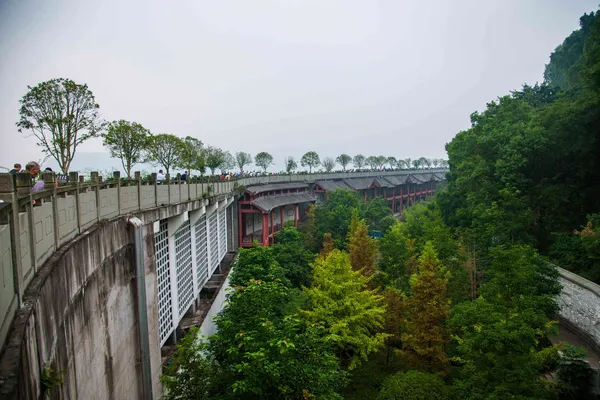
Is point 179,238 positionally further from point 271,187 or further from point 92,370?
point 271,187

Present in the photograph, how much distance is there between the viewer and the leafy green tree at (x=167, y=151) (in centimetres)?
2819

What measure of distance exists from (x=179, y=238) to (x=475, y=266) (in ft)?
51.3

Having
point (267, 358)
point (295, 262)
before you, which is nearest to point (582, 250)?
point (295, 262)

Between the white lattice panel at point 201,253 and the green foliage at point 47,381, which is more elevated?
the green foliage at point 47,381

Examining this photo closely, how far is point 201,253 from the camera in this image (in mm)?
20656

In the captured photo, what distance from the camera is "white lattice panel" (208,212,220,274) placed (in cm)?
2299

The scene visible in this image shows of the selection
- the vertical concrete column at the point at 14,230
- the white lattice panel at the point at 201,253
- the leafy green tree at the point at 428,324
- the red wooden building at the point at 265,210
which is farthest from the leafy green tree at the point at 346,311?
the red wooden building at the point at 265,210

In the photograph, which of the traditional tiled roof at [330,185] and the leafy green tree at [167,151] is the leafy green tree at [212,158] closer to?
the leafy green tree at [167,151]

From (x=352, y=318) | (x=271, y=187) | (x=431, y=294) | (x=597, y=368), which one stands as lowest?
(x=597, y=368)

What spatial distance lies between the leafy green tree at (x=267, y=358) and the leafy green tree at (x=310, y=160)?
5808 centimetres

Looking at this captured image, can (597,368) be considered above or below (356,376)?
above

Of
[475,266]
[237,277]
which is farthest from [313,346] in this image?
[475,266]

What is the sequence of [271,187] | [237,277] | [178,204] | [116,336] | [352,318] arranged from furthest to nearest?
1. [271,187]
2. [237,277]
3. [352,318]
4. [178,204]
5. [116,336]

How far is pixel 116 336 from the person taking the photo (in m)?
8.53
